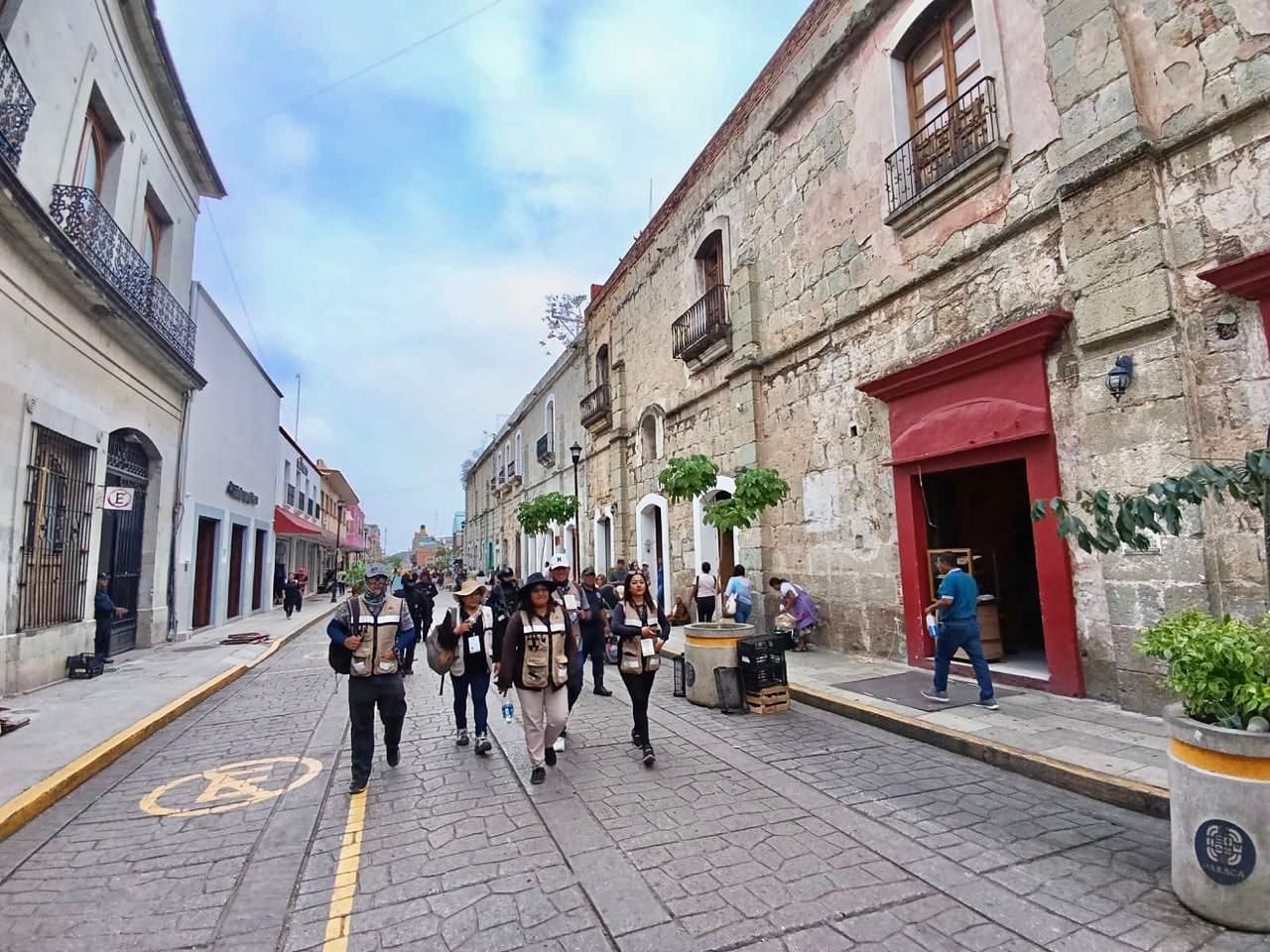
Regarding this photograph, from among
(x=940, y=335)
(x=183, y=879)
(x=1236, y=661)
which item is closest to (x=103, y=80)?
(x=183, y=879)

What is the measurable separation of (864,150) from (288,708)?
11.1m

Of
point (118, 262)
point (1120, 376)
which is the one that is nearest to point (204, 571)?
point (118, 262)

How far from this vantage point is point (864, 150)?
997 cm

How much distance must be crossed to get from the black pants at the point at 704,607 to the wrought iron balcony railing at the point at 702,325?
523cm

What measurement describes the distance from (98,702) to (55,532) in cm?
291

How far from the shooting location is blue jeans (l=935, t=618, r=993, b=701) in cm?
657

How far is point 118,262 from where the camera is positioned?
34.7 feet

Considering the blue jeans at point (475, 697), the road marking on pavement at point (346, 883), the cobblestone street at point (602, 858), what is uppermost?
the blue jeans at point (475, 697)

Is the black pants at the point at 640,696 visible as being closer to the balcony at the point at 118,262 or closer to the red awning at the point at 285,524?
the balcony at the point at 118,262

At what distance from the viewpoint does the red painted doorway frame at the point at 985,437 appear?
6.98m

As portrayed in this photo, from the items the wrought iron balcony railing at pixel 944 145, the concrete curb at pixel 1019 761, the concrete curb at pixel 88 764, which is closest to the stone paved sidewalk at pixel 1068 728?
the concrete curb at pixel 1019 761

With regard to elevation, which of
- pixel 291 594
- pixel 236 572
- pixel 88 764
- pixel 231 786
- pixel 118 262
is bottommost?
pixel 231 786

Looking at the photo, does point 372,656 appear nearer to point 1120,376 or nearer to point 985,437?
point 985,437

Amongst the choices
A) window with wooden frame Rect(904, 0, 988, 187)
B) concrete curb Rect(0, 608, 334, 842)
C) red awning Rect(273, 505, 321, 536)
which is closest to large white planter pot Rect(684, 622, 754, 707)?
concrete curb Rect(0, 608, 334, 842)
